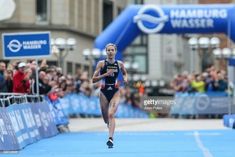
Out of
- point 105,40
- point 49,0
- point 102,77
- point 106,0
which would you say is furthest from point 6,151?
point 106,0

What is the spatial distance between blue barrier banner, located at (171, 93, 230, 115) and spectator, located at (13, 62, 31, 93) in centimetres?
1405

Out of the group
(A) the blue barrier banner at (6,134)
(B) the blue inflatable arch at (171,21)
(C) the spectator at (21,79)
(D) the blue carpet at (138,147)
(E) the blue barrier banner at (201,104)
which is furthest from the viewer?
(E) the blue barrier banner at (201,104)

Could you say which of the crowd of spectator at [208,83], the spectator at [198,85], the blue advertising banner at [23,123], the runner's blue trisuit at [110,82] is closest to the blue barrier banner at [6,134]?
the blue advertising banner at [23,123]

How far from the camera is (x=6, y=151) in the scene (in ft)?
48.1

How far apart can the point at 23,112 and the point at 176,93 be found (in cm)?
1774

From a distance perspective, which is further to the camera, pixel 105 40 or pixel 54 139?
pixel 105 40

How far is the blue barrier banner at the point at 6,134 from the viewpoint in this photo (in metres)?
14.6

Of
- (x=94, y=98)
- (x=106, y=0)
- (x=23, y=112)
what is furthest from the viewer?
(x=106, y=0)

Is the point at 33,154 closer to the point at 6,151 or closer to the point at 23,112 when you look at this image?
the point at 6,151

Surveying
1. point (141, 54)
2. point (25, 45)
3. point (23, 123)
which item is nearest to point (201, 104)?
point (25, 45)

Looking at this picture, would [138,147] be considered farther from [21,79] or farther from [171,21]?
[171,21]

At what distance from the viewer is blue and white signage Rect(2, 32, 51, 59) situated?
2022 centimetres

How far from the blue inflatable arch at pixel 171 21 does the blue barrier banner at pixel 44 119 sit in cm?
1267

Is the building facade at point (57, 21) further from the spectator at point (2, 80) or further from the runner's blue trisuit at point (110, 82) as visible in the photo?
the runner's blue trisuit at point (110, 82)
